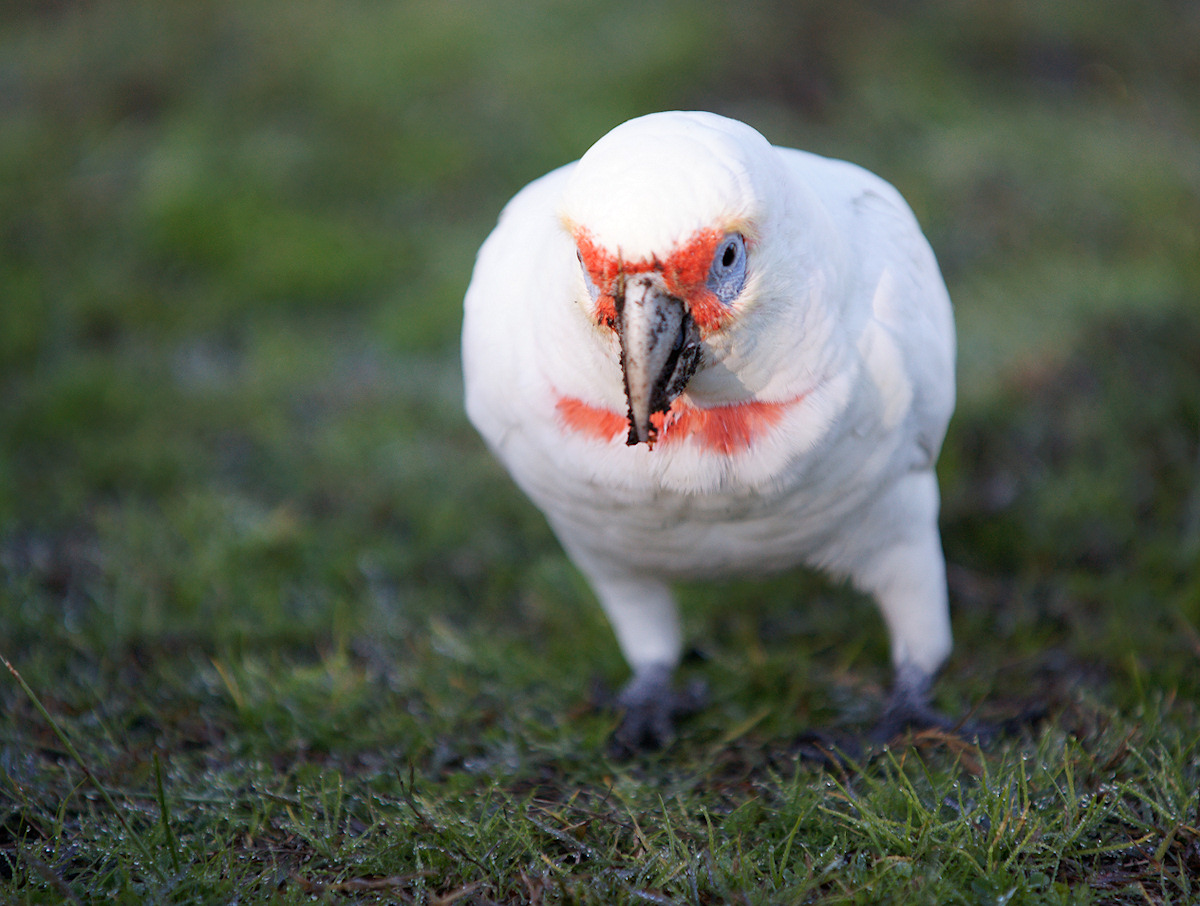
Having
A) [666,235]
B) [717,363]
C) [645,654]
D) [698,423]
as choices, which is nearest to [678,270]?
[666,235]

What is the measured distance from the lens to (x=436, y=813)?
1.82m

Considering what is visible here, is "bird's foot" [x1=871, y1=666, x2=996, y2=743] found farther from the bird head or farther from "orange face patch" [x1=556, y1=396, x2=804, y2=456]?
the bird head

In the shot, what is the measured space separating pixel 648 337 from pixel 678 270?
0.11 meters

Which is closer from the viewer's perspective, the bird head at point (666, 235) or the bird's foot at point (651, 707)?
the bird head at point (666, 235)

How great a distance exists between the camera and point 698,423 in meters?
1.69

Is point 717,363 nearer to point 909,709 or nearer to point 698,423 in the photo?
point 698,423

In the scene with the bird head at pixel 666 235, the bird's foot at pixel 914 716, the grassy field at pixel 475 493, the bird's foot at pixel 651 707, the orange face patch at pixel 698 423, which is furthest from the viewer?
the bird's foot at pixel 651 707

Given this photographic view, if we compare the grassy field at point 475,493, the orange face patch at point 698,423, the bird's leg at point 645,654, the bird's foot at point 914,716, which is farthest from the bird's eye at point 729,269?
the bird's foot at point 914,716

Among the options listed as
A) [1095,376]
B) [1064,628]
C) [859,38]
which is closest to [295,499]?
[1064,628]

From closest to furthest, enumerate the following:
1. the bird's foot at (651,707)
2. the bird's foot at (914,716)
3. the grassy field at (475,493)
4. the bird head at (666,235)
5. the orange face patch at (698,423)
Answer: the bird head at (666,235) → the orange face patch at (698,423) → the grassy field at (475,493) → the bird's foot at (914,716) → the bird's foot at (651,707)

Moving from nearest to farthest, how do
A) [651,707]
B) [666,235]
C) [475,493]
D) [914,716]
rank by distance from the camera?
[666,235], [914,716], [651,707], [475,493]

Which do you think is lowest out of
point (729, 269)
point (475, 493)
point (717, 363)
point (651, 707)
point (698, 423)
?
point (651, 707)

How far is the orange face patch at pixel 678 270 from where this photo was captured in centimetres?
143

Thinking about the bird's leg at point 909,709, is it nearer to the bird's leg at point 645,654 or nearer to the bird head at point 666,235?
the bird's leg at point 645,654
